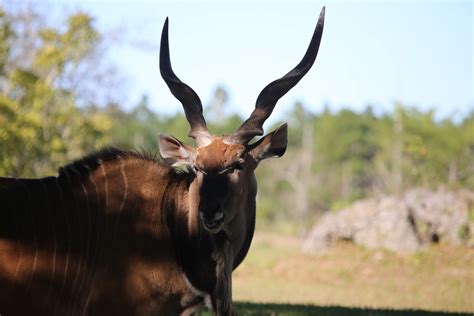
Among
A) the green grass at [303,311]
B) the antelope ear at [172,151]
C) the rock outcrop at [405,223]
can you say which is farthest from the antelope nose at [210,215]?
the rock outcrop at [405,223]

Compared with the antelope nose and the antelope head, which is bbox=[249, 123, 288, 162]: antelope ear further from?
the antelope nose

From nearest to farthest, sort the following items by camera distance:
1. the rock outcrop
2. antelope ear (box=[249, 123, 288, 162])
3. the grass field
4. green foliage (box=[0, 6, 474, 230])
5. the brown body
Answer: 1. the brown body
2. antelope ear (box=[249, 123, 288, 162])
3. the grass field
4. the rock outcrop
5. green foliage (box=[0, 6, 474, 230])

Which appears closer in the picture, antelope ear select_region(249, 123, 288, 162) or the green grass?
antelope ear select_region(249, 123, 288, 162)

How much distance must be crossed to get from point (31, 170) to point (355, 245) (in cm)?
1041

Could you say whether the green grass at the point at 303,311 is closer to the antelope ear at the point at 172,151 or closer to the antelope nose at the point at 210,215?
the antelope ear at the point at 172,151

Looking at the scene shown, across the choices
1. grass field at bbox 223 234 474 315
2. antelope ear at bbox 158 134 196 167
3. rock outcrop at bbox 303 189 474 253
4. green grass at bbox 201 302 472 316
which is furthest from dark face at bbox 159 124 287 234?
rock outcrop at bbox 303 189 474 253

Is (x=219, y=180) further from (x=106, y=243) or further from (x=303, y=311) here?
(x=303, y=311)

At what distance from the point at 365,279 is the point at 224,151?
39.7 ft

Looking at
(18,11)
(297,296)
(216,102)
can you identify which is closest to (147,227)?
(297,296)

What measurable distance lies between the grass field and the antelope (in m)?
6.74


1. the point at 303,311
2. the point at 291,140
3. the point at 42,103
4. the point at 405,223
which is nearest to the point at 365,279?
the point at 405,223

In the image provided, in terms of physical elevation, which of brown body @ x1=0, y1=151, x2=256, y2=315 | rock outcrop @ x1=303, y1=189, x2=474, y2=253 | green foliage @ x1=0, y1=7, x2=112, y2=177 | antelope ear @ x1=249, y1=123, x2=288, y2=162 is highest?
green foliage @ x1=0, y1=7, x2=112, y2=177

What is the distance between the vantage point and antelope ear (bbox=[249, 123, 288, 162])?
5363mm

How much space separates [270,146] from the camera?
5.39m
